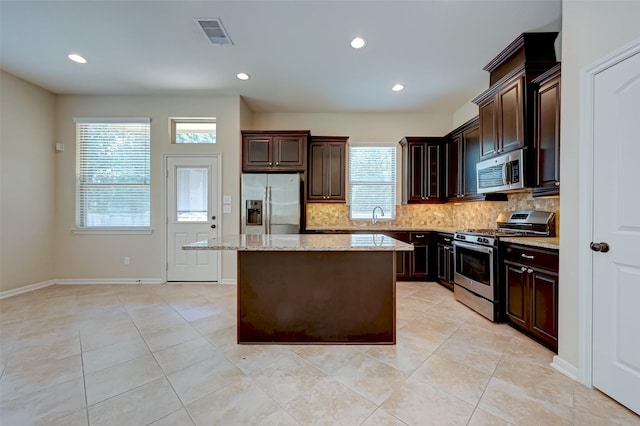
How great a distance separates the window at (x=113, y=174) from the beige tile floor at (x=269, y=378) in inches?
71.1

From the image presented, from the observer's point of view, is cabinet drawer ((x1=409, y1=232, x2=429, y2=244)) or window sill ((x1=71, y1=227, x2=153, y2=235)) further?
cabinet drawer ((x1=409, y1=232, x2=429, y2=244))

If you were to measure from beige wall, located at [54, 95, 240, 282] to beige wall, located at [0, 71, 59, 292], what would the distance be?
0.46ft

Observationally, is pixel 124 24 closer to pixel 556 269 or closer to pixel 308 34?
pixel 308 34

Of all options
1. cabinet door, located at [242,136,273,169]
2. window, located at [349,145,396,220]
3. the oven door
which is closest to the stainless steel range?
the oven door

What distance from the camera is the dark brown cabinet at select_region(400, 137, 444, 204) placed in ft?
15.6

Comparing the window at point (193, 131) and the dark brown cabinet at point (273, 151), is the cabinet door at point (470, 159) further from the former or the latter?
the window at point (193, 131)

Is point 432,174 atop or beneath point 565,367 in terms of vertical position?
atop

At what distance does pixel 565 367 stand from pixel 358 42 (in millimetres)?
3433

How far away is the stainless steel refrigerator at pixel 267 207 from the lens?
4.35 m

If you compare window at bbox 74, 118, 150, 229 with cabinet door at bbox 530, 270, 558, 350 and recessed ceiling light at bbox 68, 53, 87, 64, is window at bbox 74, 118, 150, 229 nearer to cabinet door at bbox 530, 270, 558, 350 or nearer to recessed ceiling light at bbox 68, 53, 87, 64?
recessed ceiling light at bbox 68, 53, 87, 64

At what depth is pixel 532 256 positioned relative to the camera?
244cm

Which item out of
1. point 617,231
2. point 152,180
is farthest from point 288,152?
point 617,231

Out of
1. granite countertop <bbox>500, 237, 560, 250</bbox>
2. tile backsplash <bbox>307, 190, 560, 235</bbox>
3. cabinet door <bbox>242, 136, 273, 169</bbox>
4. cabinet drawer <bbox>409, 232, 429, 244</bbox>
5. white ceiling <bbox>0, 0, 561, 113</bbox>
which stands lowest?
cabinet drawer <bbox>409, 232, 429, 244</bbox>

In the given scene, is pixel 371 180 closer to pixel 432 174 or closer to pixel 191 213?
pixel 432 174
